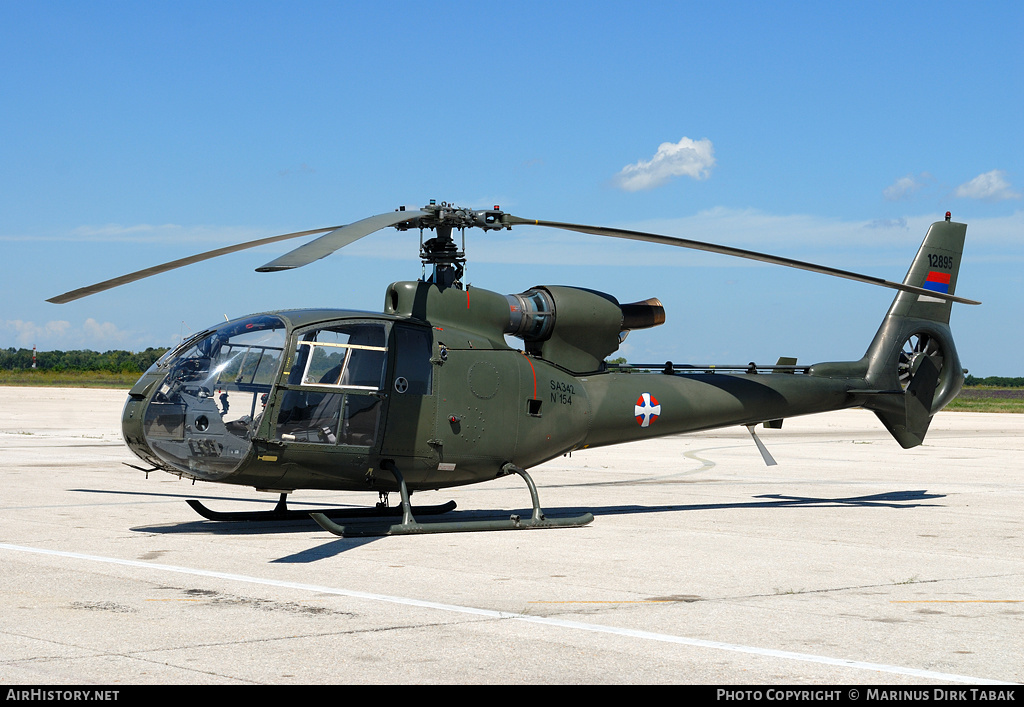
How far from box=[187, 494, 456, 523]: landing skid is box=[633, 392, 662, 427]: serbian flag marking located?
2740mm

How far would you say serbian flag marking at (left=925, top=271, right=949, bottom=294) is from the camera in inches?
675

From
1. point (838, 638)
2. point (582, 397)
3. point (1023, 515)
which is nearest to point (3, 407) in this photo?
point (582, 397)

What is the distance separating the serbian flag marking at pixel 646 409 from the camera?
14.1 meters

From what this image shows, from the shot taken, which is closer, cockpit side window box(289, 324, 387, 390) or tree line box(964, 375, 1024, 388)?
cockpit side window box(289, 324, 387, 390)

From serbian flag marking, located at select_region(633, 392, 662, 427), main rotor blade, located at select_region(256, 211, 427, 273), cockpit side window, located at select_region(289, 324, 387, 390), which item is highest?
main rotor blade, located at select_region(256, 211, 427, 273)

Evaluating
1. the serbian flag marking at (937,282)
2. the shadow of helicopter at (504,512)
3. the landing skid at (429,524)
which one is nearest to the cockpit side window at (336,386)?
the landing skid at (429,524)

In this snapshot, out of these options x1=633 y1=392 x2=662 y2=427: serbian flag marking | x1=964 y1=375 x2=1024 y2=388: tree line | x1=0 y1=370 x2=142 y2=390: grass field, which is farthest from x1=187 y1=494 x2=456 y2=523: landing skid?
x1=964 y1=375 x2=1024 y2=388: tree line

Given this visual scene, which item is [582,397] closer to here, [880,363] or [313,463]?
[313,463]

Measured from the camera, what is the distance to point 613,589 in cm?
862

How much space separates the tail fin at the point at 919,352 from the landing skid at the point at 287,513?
24.1 ft

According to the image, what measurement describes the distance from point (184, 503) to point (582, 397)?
5.83 m

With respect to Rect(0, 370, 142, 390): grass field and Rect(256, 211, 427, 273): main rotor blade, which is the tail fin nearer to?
Rect(256, 211, 427, 273): main rotor blade

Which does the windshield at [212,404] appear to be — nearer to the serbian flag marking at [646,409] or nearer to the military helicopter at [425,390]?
the military helicopter at [425,390]

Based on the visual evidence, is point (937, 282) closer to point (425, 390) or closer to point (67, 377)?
point (425, 390)
